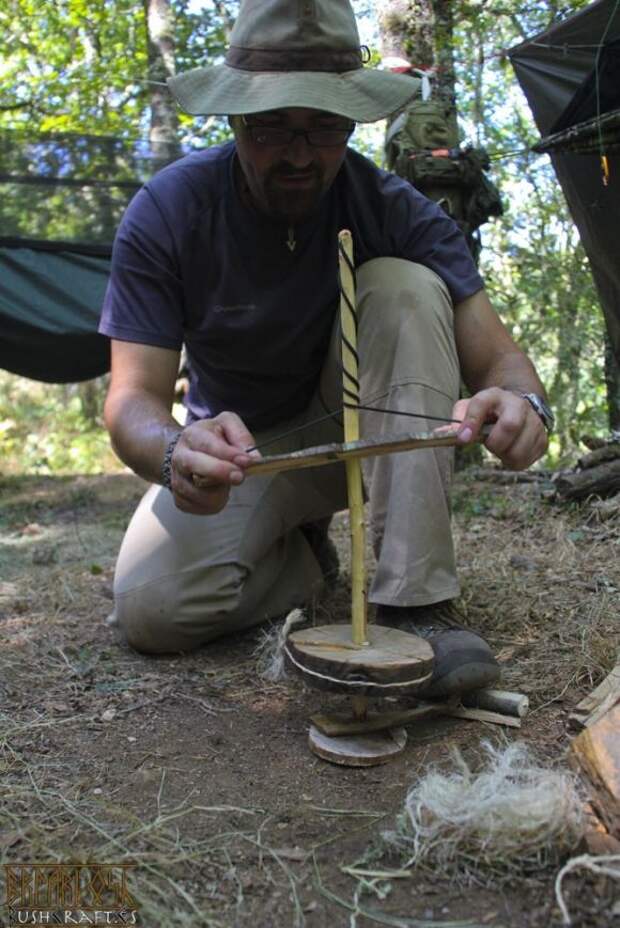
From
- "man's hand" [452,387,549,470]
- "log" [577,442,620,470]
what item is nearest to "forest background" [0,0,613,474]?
"log" [577,442,620,470]

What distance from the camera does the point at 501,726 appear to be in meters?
1.60

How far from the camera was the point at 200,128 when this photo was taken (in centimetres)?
835

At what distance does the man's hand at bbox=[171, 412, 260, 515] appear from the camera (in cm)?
142

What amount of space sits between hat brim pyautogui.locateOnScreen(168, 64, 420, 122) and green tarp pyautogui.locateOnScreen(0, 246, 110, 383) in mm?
2878

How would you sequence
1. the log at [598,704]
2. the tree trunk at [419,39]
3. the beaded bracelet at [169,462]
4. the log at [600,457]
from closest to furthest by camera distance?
the log at [598,704] → the beaded bracelet at [169,462] → the log at [600,457] → the tree trunk at [419,39]

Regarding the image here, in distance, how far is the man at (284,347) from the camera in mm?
1676

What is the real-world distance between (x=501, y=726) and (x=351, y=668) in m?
0.41

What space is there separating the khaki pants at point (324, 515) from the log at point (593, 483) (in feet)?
4.25

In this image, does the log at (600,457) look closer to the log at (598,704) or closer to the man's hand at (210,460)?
the log at (598,704)

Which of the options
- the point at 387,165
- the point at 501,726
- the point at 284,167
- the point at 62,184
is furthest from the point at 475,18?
the point at 501,726

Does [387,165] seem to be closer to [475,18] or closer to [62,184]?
[475,18]

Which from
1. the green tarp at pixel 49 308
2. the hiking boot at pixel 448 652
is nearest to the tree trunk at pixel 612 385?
the green tarp at pixel 49 308

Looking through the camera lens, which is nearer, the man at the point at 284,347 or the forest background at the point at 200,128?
the man at the point at 284,347

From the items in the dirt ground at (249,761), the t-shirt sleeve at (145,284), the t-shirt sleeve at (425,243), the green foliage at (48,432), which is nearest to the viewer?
the dirt ground at (249,761)
